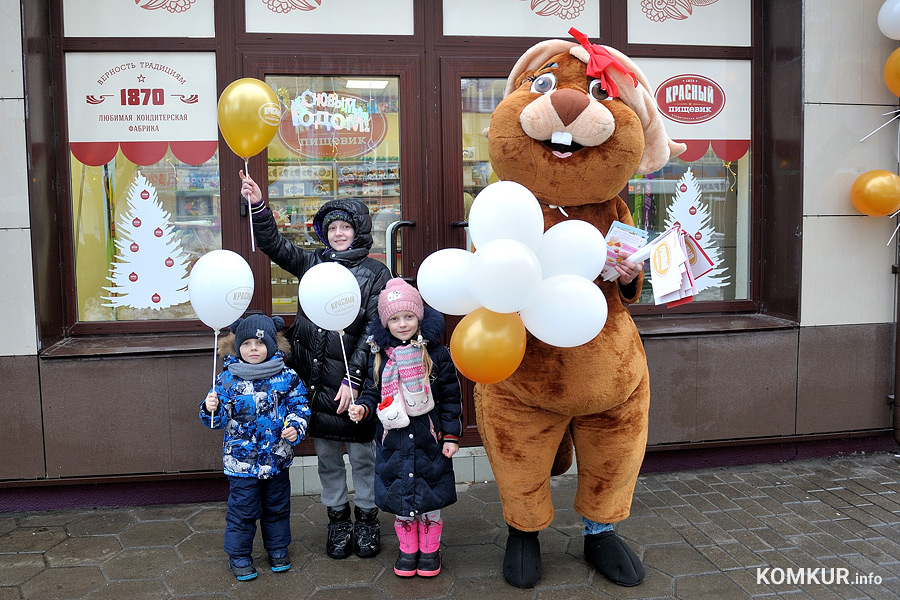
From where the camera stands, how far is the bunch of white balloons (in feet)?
9.09

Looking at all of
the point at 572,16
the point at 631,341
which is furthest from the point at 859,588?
the point at 572,16

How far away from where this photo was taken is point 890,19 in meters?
4.85

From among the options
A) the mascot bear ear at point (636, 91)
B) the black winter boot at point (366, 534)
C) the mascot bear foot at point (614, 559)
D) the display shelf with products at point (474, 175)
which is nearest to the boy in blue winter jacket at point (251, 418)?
the black winter boot at point (366, 534)

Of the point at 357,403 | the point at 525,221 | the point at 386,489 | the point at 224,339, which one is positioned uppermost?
the point at 525,221

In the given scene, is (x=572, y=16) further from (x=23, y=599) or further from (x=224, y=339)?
(x=23, y=599)

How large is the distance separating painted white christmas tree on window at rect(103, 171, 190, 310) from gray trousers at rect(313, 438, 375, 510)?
1694 mm

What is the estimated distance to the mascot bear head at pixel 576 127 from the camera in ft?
10.1

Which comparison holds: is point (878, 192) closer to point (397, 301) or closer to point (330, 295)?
point (397, 301)

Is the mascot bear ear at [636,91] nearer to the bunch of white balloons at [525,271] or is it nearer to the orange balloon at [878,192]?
the bunch of white balloons at [525,271]

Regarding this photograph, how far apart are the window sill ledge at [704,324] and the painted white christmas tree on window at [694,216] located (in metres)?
0.26

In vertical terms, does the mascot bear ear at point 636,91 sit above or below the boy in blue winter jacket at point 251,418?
above

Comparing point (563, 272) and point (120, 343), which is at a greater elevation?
point (563, 272)

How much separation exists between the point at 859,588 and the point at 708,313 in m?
2.35

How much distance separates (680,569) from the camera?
3719 millimetres
